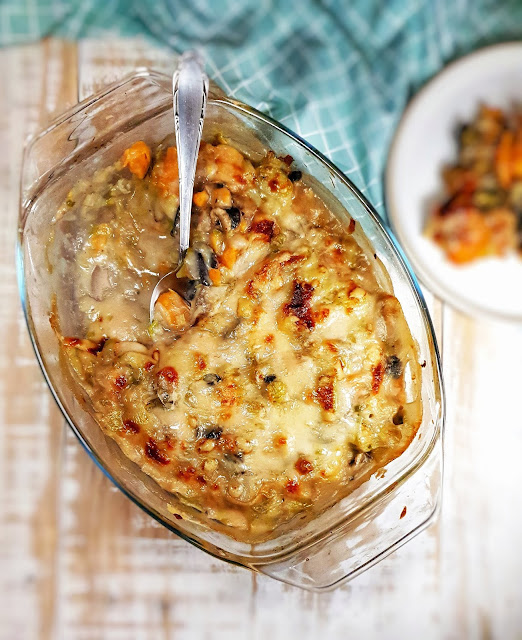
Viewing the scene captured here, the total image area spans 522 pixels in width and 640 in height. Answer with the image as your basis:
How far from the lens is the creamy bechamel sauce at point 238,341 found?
4.54ft

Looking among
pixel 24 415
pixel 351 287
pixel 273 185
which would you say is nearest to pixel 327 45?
pixel 273 185

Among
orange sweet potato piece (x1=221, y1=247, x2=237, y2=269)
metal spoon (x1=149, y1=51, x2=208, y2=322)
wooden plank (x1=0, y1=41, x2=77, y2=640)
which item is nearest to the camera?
metal spoon (x1=149, y1=51, x2=208, y2=322)

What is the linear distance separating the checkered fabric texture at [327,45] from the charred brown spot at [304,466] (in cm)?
67

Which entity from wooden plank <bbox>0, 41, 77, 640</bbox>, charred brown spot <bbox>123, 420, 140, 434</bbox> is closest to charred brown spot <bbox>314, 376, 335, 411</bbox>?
→ charred brown spot <bbox>123, 420, 140, 434</bbox>

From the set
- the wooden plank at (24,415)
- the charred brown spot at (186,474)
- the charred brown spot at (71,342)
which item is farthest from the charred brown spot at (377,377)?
the wooden plank at (24,415)

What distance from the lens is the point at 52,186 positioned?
1.44 m

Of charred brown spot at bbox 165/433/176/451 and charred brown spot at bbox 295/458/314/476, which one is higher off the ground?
charred brown spot at bbox 165/433/176/451

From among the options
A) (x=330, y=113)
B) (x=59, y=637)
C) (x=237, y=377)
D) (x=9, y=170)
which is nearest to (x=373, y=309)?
(x=237, y=377)

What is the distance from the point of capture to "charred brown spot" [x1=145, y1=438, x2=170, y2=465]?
4.67ft

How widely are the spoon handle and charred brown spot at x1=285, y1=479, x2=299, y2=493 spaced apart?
0.66 meters

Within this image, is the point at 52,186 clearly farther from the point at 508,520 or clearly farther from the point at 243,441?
the point at 508,520

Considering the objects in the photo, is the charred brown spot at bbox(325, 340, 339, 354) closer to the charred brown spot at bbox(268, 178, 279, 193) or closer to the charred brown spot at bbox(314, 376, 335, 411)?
the charred brown spot at bbox(314, 376, 335, 411)

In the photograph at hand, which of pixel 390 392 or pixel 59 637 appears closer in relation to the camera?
pixel 390 392

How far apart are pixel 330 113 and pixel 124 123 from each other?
1.71ft
